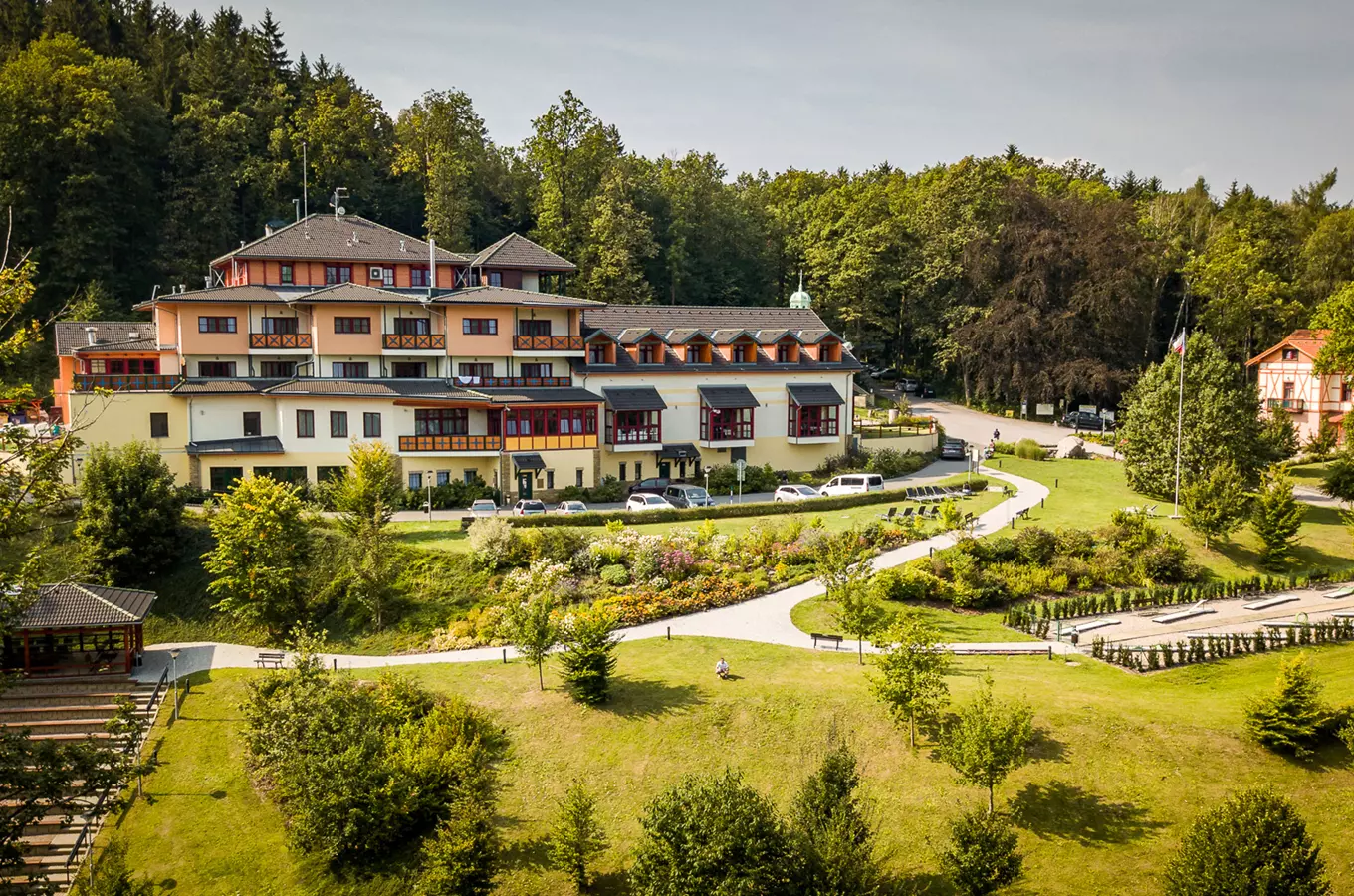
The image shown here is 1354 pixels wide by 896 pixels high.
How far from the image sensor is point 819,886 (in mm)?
19547

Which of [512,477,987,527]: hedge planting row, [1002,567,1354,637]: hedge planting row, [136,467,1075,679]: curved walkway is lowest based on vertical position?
[136,467,1075,679]: curved walkway

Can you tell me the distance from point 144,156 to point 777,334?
5128 centimetres

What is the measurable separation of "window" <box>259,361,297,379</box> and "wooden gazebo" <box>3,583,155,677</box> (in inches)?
797

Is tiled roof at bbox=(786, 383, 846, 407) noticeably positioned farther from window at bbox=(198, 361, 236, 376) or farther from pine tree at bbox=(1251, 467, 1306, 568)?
window at bbox=(198, 361, 236, 376)

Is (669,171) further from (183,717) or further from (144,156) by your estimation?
(183,717)

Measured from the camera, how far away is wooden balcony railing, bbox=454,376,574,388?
53.0 metres

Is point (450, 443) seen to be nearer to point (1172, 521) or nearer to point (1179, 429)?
point (1172, 521)

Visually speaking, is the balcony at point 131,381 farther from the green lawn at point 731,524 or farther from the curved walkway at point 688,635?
the curved walkway at point 688,635

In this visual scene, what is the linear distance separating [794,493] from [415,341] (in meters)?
22.7

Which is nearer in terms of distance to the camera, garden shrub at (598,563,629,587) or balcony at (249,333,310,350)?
garden shrub at (598,563,629,587)

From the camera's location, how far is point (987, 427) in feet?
238

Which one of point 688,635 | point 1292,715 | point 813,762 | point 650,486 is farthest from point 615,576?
point 1292,715

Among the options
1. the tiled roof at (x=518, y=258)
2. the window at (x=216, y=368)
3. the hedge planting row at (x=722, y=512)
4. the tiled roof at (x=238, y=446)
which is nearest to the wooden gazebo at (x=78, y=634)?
the tiled roof at (x=238, y=446)

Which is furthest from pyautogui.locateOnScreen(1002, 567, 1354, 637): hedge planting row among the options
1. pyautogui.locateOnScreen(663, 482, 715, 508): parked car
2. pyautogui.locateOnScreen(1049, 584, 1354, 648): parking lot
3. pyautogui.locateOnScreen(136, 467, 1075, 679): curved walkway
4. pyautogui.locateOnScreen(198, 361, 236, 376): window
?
pyautogui.locateOnScreen(198, 361, 236, 376): window
